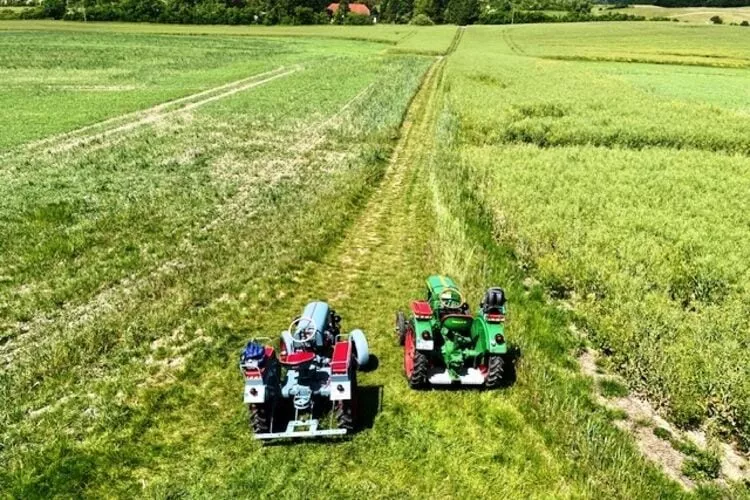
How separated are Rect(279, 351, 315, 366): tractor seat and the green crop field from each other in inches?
44.0

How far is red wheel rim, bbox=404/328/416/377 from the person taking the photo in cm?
862

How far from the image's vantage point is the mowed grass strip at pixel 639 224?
8.28 meters

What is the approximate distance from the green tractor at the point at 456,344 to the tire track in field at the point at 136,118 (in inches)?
803

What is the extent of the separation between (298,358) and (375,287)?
16.0ft

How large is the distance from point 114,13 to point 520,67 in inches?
4135

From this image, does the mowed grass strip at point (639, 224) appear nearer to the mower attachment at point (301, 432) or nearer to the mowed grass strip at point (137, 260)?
the mower attachment at point (301, 432)

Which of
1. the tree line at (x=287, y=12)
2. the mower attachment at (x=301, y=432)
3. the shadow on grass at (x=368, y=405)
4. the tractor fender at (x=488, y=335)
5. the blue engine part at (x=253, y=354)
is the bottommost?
the shadow on grass at (x=368, y=405)

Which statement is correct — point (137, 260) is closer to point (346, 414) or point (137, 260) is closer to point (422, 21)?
point (346, 414)

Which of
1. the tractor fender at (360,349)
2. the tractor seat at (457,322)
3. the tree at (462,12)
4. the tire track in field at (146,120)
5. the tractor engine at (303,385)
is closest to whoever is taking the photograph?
the tractor engine at (303,385)

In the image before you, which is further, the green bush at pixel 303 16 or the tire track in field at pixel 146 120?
the green bush at pixel 303 16

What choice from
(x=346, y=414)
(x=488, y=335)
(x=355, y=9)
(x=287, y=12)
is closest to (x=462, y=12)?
(x=355, y=9)

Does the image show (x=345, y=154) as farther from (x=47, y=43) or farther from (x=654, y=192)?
(x=47, y=43)

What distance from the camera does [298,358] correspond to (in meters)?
7.58

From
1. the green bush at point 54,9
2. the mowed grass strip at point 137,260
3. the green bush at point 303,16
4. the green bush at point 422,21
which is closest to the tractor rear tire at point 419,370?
the mowed grass strip at point 137,260
